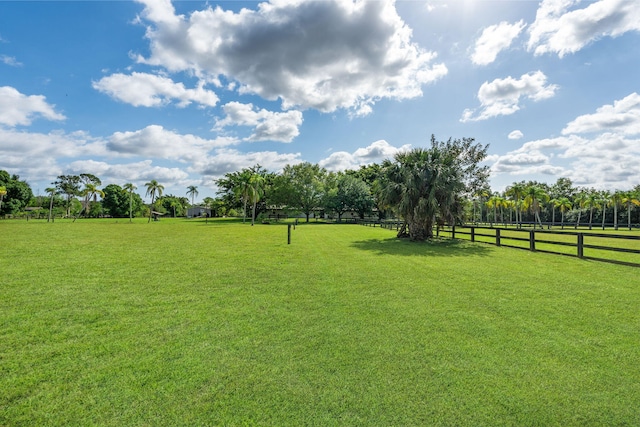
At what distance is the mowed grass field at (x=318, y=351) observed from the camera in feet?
8.49

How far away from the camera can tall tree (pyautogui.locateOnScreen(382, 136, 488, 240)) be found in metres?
16.6

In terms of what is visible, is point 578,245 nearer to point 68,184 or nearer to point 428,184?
point 428,184

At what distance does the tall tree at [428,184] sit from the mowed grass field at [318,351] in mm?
9405

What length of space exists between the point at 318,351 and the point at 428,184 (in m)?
15.5

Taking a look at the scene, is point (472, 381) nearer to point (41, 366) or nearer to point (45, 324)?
point (41, 366)

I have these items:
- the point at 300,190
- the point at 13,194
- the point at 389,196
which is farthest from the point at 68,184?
the point at 389,196

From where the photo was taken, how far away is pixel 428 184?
17250mm

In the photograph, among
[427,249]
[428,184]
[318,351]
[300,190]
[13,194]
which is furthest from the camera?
[13,194]

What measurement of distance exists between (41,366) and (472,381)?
473 cm

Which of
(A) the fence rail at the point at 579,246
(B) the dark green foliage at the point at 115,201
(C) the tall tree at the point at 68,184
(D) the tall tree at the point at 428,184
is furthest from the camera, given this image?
(B) the dark green foliage at the point at 115,201

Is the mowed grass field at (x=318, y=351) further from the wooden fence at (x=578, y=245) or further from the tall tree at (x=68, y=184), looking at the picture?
the tall tree at (x=68, y=184)

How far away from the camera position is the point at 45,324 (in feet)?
14.4

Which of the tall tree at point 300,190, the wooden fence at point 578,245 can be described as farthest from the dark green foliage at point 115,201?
the wooden fence at point 578,245

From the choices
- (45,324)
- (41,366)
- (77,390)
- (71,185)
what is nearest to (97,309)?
(45,324)
